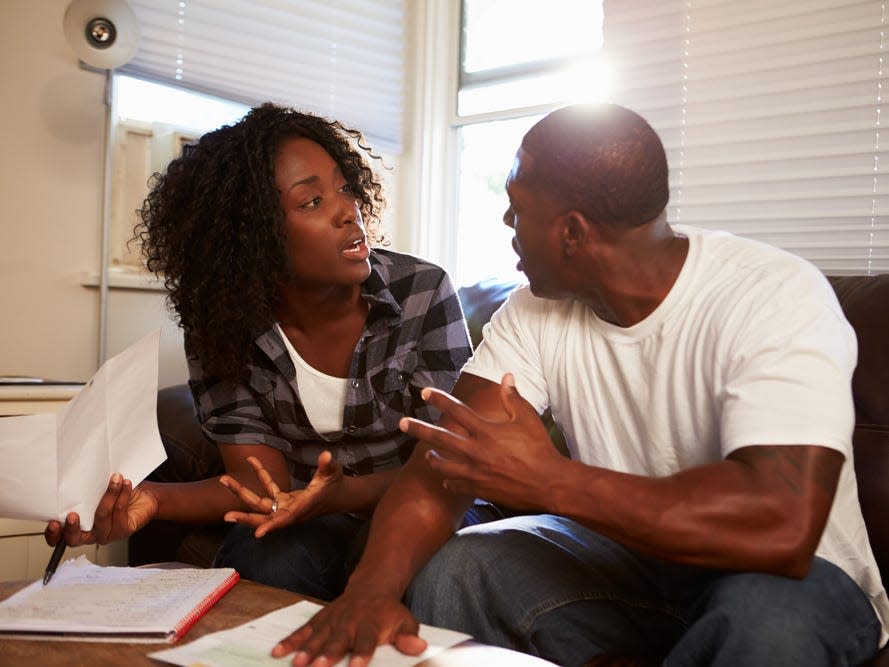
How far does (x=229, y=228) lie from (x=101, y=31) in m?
0.87

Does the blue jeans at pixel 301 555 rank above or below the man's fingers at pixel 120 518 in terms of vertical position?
below

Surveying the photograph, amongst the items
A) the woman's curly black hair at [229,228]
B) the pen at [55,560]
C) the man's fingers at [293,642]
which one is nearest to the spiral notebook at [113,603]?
the pen at [55,560]

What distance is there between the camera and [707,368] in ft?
3.75

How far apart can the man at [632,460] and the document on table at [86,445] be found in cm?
35

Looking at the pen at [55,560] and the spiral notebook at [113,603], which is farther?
the pen at [55,560]

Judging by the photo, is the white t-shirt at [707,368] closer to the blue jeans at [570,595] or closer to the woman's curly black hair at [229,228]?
the blue jeans at [570,595]

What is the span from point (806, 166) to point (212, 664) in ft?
6.59

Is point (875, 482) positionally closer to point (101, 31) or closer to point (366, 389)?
point (366, 389)

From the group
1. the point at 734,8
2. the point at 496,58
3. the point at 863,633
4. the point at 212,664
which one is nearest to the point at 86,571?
the point at 212,664

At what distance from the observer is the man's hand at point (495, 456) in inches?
39.6

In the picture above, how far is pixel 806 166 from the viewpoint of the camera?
2.28m

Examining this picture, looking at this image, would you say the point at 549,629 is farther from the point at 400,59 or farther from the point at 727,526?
the point at 400,59

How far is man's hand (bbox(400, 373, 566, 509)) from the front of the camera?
3.30 feet

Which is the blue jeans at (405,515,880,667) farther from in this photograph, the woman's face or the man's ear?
the woman's face
